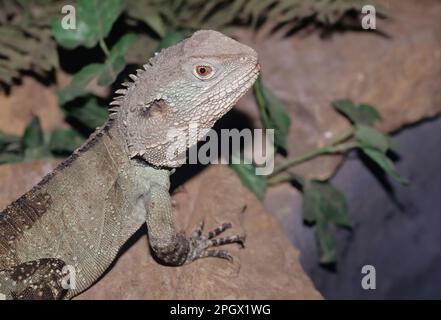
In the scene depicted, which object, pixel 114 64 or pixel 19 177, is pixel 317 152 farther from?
pixel 19 177

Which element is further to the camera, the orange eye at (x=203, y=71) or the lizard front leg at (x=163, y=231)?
the lizard front leg at (x=163, y=231)

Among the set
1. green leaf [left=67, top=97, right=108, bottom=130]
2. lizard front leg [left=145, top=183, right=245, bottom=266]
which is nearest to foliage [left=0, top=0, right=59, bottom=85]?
green leaf [left=67, top=97, right=108, bottom=130]

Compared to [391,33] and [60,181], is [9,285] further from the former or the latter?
[391,33]

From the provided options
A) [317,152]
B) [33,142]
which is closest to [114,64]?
[33,142]

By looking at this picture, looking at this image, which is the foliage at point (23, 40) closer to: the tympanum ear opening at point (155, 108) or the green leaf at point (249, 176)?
the green leaf at point (249, 176)

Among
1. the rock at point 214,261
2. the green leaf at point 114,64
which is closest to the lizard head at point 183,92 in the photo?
the green leaf at point 114,64

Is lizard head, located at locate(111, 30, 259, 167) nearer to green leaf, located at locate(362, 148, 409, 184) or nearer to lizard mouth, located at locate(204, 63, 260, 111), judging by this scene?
lizard mouth, located at locate(204, 63, 260, 111)

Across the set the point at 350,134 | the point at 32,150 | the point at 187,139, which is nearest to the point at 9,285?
the point at 187,139
